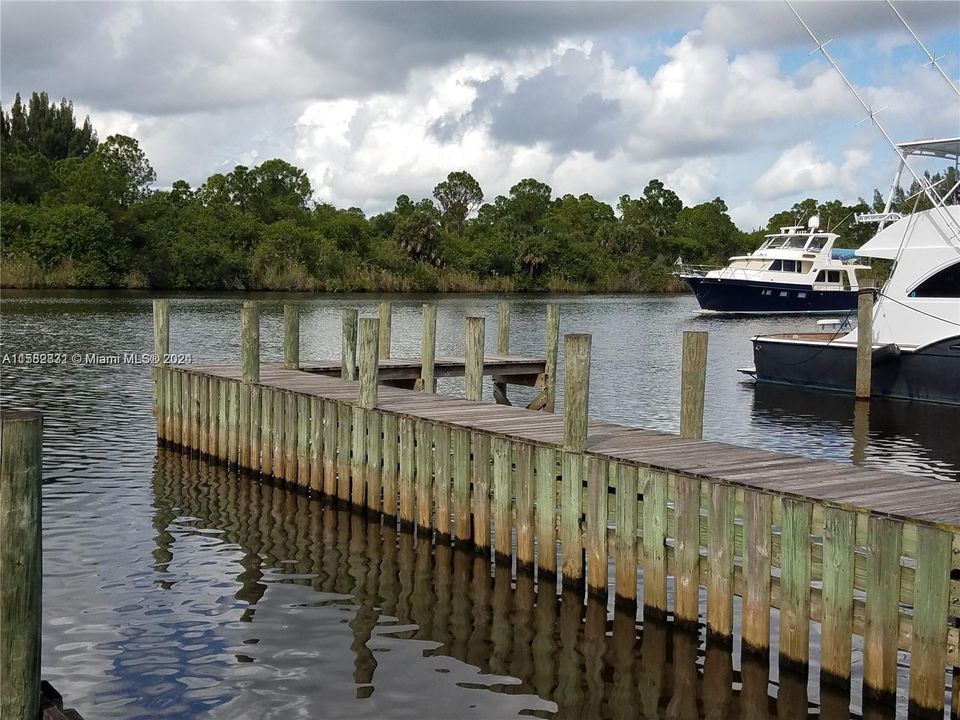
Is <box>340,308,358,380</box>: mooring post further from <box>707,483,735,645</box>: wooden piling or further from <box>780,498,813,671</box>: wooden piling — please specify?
<box>780,498,813,671</box>: wooden piling

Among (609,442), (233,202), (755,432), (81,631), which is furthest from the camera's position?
(233,202)

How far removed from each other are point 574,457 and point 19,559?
17.9ft

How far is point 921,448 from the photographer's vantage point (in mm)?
21031

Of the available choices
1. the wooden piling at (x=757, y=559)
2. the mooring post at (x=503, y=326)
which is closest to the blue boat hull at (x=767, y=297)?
the mooring post at (x=503, y=326)

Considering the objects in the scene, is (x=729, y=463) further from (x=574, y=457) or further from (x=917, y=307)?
(x=917, y=307)

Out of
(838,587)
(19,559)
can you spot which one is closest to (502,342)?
(838,587)

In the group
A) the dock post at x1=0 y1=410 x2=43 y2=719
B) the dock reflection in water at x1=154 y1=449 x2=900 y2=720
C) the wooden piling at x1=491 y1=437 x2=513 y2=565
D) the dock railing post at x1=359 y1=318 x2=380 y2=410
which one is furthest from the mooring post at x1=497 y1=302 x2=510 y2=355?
the dock post at x1=0 y1=410 x2=43 y2=719

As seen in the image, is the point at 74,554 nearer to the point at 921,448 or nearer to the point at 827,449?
the point at 827,449

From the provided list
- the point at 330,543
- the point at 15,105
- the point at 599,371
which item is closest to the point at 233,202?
the point at 15,105

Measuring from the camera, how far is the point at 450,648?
31.5 ft

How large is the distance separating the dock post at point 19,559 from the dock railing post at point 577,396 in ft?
17.8

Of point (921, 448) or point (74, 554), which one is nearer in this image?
point (74, 554)

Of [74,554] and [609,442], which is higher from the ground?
[609,442]

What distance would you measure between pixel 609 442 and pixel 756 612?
3113 millimetres
